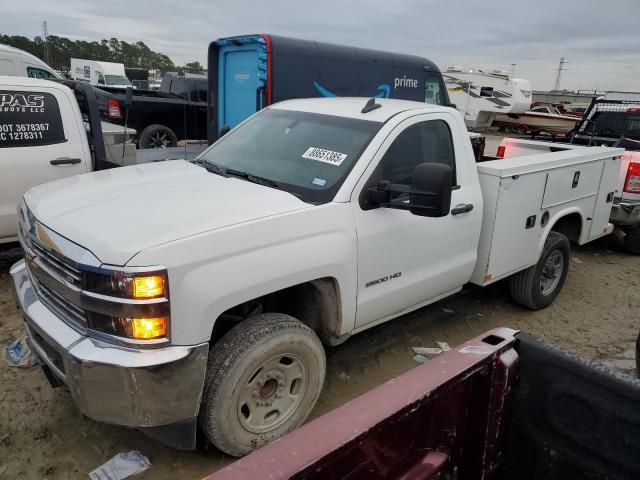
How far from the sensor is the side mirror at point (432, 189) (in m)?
2.60

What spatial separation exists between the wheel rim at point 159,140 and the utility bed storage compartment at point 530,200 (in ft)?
28.0

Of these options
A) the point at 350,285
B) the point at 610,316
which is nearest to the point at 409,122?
the point at 350,285

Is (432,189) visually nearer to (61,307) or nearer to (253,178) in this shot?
(253,178)

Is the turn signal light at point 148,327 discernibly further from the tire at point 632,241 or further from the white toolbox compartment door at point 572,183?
the tire at point 632,241

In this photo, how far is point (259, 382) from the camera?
8.75ft

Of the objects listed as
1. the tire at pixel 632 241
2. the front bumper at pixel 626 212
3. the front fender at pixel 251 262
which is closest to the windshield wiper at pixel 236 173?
the front fender at pixel 251 262

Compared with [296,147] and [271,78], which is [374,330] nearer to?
[296,147]

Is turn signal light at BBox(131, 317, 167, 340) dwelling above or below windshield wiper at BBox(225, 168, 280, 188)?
below

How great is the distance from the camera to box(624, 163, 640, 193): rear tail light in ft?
19.8

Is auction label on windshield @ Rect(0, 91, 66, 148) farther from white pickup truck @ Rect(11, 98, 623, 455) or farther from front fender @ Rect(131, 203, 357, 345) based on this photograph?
front fender @ Rect(131, 203, 357, 345)

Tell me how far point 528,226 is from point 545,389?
2583 mm

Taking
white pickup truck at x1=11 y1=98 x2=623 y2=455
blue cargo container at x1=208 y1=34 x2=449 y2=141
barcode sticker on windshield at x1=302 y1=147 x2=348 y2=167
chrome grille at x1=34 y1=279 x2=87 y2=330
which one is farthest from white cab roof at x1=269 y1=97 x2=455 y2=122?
blue cargo container at x1=208 y1=34 x2=449 y2=141

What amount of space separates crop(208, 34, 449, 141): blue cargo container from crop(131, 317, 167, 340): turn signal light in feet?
20.9

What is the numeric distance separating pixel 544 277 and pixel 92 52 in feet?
246
